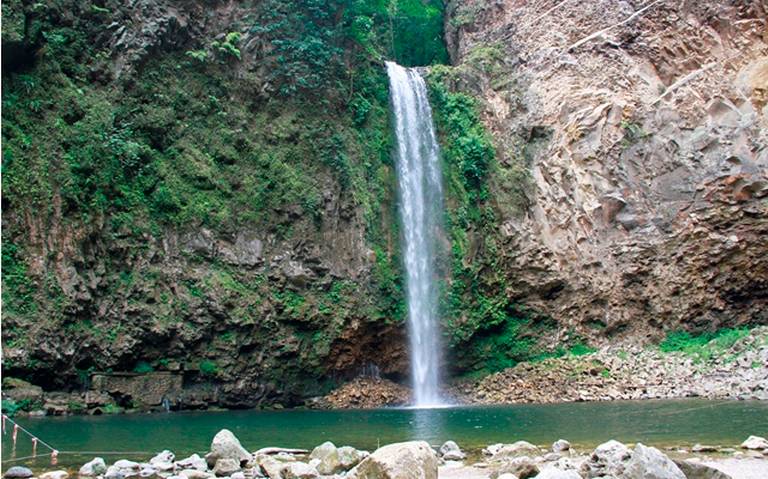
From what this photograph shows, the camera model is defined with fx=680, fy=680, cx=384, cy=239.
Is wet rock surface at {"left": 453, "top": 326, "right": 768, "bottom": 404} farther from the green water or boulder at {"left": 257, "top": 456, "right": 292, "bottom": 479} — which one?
boulder at {"left": 257, "top": 456, "right": 292, "bottom": 479}

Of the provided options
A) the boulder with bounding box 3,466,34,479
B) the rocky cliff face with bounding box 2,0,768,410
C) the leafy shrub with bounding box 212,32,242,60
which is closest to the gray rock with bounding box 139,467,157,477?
the boulder with bounding box 3,466,34,479

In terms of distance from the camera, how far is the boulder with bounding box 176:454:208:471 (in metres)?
9.86

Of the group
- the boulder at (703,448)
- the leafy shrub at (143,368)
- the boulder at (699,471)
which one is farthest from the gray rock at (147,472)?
the leafy shrub at (143,368)

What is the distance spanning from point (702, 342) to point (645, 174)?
21.7ft

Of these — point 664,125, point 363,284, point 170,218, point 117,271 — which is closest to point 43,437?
point 117,271

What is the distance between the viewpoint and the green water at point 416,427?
12234 millimetres

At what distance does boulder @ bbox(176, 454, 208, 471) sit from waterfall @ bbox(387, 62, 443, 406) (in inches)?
604

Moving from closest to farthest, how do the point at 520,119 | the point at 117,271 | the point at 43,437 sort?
the point at 43,437 < the point at 117,271 < the point at 520,119

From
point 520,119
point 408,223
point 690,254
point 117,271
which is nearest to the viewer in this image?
point 117,271

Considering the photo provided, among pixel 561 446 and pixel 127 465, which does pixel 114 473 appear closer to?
pixel 127 465

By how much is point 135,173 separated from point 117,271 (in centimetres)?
354

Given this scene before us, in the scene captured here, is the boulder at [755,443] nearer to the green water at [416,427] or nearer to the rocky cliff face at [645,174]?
the green water at [416,427]

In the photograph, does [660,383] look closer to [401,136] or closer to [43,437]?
[401,136]

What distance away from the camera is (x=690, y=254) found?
82.1 feet
